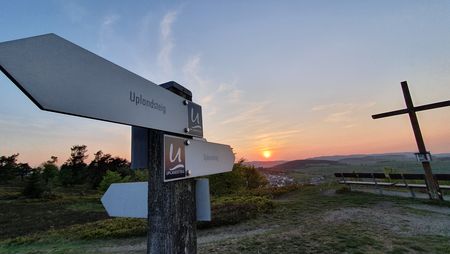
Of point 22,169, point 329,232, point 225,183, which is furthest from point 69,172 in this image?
point 329,232

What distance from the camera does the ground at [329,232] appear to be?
517cm

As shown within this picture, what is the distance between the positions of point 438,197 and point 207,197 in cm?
1298

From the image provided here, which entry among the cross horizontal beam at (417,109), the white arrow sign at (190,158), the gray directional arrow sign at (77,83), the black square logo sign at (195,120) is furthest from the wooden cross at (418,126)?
the gray directional arrow sign at (77,83)

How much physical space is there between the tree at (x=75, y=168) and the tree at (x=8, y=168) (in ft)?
31.6

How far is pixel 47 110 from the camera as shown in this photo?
85 cm

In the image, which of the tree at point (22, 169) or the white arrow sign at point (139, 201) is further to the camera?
the tree at point (22, 169)

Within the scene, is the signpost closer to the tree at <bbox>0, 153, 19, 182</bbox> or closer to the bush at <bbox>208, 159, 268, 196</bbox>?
the bush at <bbox>208, 159, 268, 196</bbox>

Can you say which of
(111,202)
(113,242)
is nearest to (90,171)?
(113,242)

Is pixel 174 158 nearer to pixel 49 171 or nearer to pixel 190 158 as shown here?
pixel 190 158

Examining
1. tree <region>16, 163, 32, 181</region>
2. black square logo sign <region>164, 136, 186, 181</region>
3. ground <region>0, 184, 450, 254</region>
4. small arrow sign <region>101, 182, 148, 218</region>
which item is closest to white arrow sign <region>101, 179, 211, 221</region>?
small arrow sign <region>101, 182, 148, 218</region>

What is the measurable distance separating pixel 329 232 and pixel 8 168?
68720 mm

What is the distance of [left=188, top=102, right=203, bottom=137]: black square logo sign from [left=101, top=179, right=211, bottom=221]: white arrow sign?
16.1 inches

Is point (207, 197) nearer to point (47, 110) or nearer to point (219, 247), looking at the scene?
point (47, 110)

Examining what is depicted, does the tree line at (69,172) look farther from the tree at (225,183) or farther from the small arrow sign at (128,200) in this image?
the small arrow sign at (128,200)
